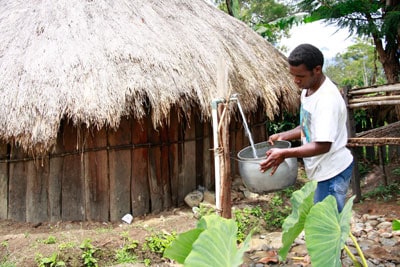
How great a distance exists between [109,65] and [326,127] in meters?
2.86

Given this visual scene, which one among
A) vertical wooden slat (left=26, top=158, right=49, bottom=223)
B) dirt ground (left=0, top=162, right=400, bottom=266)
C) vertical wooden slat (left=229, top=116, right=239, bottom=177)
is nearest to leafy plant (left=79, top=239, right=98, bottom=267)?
dirt ground (left=0, top=162, right=400, bottom=266)

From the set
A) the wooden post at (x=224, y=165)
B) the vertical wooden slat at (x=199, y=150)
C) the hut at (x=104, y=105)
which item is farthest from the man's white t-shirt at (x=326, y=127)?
the vertical wooden slat at (x=199, y=150)

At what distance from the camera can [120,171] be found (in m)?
4.40

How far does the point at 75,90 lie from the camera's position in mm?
3861

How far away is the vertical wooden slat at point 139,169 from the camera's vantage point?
4.48m

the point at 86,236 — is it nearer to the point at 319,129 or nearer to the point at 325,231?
the point at 319,129

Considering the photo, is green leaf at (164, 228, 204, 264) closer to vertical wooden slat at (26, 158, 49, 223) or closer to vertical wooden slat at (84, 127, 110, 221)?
vertical wooden slat at (84, 127, 110, 221)

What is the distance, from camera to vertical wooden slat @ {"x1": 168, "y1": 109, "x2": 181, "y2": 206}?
4758 millimetres

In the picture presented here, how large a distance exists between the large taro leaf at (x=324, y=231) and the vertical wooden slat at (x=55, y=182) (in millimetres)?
3459

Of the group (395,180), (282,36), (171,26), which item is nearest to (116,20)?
(171,26)

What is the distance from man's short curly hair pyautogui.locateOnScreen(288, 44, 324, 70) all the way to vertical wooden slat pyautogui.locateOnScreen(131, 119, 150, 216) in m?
2.69

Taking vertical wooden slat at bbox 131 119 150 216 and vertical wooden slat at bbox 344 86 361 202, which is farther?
vertical wooden slat at bbox 344 86 361 202

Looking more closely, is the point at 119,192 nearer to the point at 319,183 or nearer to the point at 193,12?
the point at 319,183

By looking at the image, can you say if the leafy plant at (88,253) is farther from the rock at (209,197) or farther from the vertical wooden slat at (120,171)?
the rock at (209,197)
